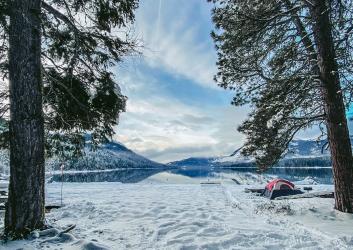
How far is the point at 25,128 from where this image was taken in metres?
6.50

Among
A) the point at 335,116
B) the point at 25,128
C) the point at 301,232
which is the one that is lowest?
the point at 301,232

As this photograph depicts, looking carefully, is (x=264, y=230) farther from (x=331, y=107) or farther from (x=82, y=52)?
(x=82, y=52)

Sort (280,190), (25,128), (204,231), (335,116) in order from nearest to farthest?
(25,128), (204,231), (335,116), (280,190)

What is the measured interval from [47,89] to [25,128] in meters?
3.20

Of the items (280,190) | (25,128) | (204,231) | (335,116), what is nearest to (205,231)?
Result: (204,231)

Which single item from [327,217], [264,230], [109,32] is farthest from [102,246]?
[327,217]

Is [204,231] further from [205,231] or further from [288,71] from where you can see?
[288,71]

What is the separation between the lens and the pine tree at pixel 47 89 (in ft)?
21.2

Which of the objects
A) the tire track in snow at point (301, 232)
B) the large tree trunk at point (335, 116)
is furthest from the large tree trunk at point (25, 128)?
the large tree trunk at point (335, 116)

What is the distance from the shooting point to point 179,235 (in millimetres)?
6875

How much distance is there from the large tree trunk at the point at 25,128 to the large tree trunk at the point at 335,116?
7563mm

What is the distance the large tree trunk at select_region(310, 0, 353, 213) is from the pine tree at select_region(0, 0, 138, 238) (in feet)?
18.0

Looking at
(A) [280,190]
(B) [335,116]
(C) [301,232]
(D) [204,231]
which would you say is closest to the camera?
(C) [301,232]

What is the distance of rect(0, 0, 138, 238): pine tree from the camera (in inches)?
254
